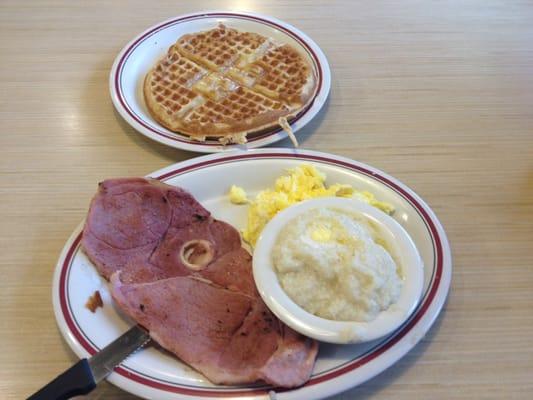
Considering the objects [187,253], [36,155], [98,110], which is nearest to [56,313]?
[187,253]

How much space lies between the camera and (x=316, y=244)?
118 cm

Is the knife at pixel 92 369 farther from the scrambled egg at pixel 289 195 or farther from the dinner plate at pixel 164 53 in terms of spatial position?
the dinner plate at pixel 164 53

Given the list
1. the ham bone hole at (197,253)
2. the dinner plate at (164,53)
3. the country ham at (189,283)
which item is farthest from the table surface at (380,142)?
the ham bone hole at (197,253)

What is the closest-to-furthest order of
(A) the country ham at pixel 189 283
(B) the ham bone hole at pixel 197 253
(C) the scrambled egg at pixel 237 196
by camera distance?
(A) the country ham at pixel 189 283 → (B) the ham bone hole at pixel 197 253 → (C) the scrambled egg at pixel 237 196

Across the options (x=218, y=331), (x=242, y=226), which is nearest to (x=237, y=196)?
(x=242, y=226)

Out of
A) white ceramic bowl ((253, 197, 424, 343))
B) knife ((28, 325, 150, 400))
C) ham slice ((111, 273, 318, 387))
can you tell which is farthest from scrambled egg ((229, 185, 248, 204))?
knife ((28, 325, 150, 400))

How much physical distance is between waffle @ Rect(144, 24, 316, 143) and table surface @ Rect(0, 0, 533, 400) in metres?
0.13

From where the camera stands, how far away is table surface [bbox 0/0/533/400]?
46.9 inches

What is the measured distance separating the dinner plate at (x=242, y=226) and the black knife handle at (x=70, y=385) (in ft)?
0.15

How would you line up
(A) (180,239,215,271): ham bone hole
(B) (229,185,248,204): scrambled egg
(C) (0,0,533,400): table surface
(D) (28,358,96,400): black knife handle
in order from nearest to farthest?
(D) (28,358,96,400): black knife handle → (C) (0,0,533,400): table surface → (A) (180,239,215,271): ham bone hole → (B) (229,185,248,204): scrambled egg

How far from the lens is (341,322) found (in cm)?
108

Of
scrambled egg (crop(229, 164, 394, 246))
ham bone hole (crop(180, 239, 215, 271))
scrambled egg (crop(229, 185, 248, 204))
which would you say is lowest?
ham bone hole (crop(180, 239, 215, 271))

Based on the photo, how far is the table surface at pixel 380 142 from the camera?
119cm

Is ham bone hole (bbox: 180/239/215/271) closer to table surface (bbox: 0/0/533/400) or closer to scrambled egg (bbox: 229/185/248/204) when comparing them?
scrambled egg (bbox: 229/185/248/204)
